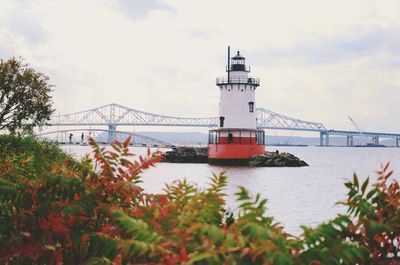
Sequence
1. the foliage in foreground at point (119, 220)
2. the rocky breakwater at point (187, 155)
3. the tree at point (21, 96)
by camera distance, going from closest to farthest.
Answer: the foliage in foreground at point (119, 220) → the tree at point (21, 96) → the rocky breakwater at point (187, 155)

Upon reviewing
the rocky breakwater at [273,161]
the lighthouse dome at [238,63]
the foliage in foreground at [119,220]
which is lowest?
the rocky breakwater at [273,161]

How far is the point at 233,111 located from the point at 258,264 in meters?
68.1

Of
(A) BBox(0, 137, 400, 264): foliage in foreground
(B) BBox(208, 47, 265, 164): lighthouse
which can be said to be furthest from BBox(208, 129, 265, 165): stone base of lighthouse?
(A) BBox(0, 137, 400, 264): foliage in foreground

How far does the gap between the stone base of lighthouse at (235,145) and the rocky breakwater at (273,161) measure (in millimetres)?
736

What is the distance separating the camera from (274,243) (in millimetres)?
3514

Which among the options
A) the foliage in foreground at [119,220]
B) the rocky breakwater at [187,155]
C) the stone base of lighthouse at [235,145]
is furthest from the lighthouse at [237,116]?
the foliage in foreground at [119,220]

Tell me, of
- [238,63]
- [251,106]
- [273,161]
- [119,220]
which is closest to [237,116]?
[251,106]

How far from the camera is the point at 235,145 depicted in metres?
73.9

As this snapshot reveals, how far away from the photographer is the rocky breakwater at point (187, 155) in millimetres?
92500

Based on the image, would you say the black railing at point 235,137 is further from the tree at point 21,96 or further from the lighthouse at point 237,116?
the tree at point 21,96

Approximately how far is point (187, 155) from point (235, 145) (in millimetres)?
21597

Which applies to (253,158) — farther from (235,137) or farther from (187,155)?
(187,155)

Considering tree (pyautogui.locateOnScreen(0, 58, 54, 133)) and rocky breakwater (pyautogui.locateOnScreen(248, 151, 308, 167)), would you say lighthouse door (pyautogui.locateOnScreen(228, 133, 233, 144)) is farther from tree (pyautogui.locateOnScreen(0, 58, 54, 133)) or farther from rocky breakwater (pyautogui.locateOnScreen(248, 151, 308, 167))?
tree (pyautogui.locateOnScreen(0, 58, 54, 133))

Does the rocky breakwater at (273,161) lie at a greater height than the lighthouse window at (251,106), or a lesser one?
lesser
